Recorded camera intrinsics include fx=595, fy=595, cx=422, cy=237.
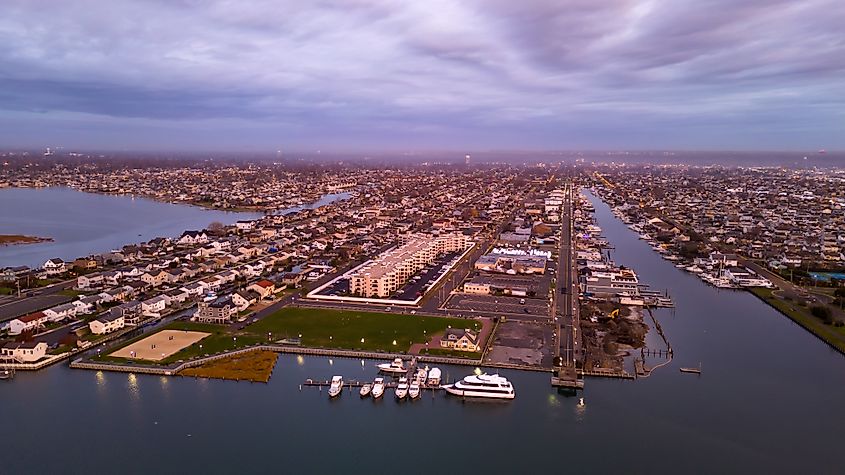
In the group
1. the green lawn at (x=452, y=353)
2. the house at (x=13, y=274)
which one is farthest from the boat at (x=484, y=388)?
the house at (x=13, y=274)

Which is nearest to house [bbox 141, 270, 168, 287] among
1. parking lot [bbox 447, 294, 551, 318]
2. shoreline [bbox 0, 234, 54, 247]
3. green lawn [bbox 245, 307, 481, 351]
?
green lawn [bbox 245, 307, 481, 351]

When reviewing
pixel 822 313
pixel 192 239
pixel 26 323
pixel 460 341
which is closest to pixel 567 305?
pixel 460 341

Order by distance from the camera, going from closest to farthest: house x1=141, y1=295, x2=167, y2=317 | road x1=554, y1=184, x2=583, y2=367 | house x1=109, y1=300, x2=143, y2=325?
road x1=554, y1=184, x2=583, y2=367 < house x1=109, y1=300, x2=143, y2=325 < house x1=141, y1=295, x2=167, y2=317

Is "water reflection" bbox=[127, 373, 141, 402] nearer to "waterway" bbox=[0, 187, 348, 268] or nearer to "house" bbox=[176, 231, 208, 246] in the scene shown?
"waterway" bbox=[0, 187, 348, 268]

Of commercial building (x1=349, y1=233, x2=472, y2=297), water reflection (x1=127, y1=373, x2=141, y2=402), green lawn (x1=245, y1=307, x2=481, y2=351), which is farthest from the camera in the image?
commercial building (x1=349, y1=233, x2=472, y2=297)

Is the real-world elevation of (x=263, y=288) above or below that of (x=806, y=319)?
above

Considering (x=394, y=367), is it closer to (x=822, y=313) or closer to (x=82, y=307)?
(x=82, y=307)
